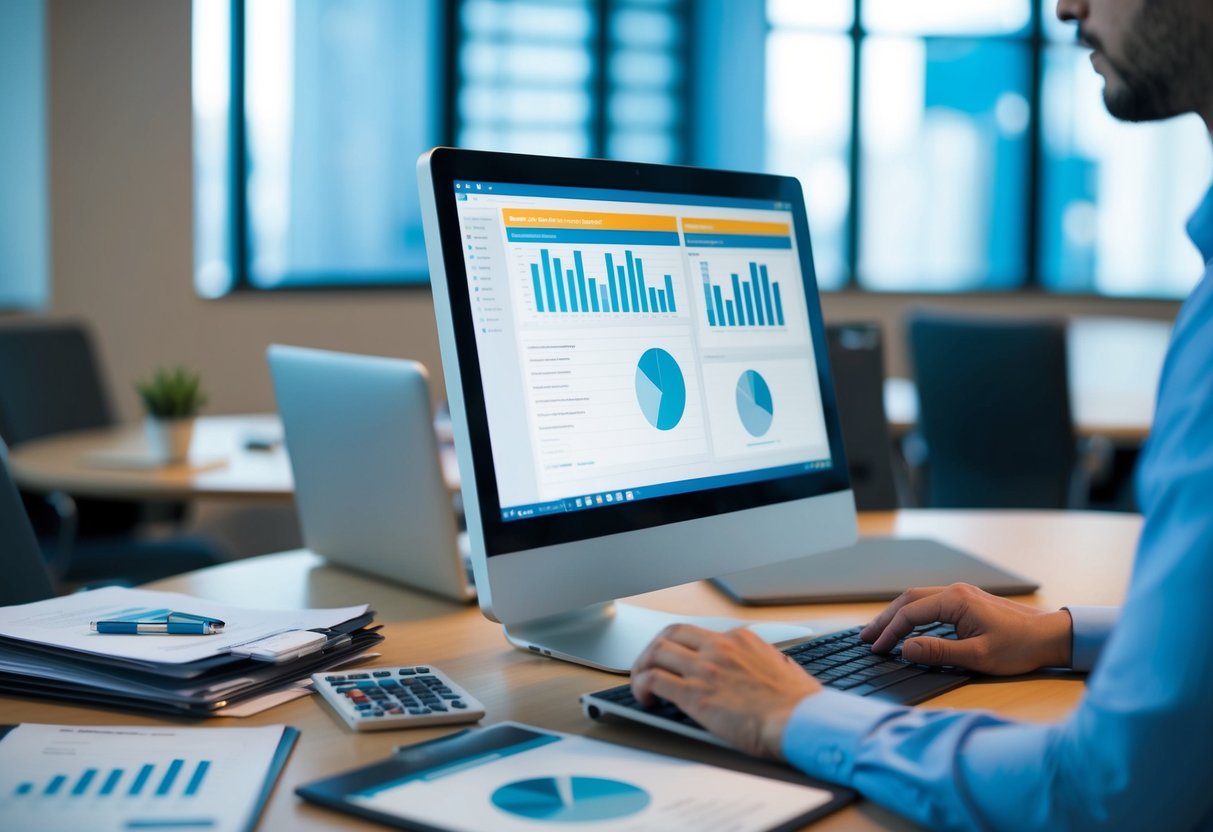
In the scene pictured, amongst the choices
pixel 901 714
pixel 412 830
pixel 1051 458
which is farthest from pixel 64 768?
pixel 1051 458

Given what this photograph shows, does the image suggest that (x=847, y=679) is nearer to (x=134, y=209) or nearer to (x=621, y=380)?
(x=621, y=380)

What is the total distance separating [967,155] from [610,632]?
19.4 ft

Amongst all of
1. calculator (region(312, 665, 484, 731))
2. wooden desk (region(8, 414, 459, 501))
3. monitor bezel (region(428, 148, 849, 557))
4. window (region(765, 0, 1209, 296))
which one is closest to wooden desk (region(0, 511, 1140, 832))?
calculator (region(312, 665, 484, 731))

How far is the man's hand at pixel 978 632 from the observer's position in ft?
3.62

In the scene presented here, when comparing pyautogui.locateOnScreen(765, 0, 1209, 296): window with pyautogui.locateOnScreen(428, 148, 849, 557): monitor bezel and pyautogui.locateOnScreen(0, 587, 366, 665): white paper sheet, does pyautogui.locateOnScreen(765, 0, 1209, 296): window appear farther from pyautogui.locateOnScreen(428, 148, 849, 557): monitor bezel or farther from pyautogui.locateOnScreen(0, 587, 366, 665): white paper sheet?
pyautogui.locateOnScreen(0, 587, 366, 665): white paper sheet

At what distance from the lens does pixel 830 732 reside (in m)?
0.84

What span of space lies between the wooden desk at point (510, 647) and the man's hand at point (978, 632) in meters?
0.02

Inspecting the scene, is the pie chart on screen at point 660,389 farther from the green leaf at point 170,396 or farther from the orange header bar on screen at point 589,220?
the green leaf at point 170,396

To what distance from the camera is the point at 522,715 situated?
0.99m

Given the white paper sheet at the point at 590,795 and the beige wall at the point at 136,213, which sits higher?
the beige wall at the point at 136,213

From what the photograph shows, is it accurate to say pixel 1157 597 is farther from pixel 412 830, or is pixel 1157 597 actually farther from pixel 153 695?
pixel 153 695

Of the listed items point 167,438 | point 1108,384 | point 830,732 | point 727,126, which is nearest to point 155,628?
point 830,732

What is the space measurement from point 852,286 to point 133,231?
346 centimetres

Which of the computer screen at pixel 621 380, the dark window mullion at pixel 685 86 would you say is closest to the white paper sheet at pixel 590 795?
the computer screen at pixel 621 380
